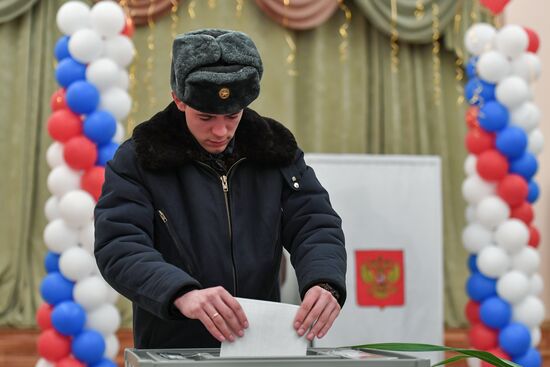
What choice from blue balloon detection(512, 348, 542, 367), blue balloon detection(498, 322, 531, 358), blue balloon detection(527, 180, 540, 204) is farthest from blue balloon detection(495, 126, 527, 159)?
blue balloon detection(512, 348, 542, 367)

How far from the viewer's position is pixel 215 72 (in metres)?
1.67

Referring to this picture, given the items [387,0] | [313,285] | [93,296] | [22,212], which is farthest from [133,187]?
[387,0]

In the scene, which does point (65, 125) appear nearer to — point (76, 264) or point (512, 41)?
point (76, 264)

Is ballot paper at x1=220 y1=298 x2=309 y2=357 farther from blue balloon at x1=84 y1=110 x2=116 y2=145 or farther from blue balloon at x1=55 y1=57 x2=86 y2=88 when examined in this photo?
blue balloon at x1=55 y1=57 x2=86 y2=88

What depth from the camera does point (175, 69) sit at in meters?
1.72

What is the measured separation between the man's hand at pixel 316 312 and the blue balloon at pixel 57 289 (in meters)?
3.33

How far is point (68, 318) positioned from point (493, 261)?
7.62 feet

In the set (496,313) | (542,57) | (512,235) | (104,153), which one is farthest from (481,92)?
(104,153)

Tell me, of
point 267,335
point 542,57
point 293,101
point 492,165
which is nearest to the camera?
point 267,335

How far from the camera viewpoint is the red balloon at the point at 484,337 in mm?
5227

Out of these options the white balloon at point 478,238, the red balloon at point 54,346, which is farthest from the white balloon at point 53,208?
the white balloon at point 478,238

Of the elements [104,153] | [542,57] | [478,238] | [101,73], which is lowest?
[478,238]

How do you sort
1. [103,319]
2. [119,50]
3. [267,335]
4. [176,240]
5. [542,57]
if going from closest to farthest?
[267,335], [176,240], [103,319], [119,50], [542,57]

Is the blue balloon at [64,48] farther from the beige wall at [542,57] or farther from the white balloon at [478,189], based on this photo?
the beige wall at [542,57]
